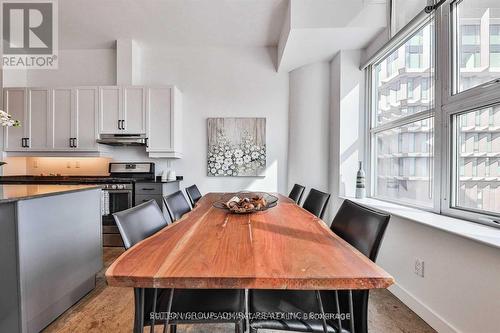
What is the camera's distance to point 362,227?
1192mm

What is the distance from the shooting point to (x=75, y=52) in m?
3.97

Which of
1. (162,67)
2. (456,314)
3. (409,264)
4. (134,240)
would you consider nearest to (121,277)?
(134,240)

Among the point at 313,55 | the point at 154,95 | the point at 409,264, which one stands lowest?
the point at 409,264

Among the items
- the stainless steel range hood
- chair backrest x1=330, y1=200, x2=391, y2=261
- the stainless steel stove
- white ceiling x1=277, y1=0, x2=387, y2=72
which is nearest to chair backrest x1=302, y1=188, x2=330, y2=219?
chair backrest x1=330, y1=200, x2=391, y2=261

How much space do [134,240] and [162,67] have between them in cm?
352

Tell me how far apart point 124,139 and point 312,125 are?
2.78 m

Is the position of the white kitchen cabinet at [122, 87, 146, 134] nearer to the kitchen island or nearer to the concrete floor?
the kitchen island

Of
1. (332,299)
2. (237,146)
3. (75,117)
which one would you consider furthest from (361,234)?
(75,117)

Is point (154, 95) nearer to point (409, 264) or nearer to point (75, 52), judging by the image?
point (75, 52)

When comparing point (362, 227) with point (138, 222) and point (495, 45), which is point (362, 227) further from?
point (495, 45)

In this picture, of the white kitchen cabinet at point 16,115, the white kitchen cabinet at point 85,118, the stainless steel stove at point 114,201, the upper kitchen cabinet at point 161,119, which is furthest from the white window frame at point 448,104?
the white kitchen cabinet at point 16,115

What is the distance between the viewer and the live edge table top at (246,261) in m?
0.76

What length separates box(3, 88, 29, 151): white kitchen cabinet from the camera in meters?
3.58

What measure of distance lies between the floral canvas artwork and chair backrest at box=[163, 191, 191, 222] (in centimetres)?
189
